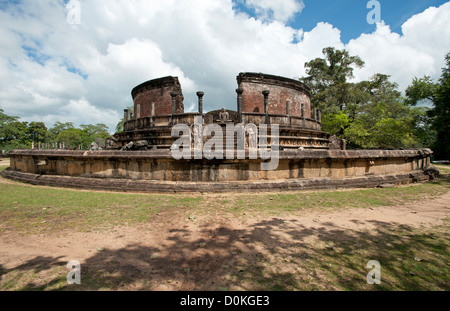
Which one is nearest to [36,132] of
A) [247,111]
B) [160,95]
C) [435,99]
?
[160,95]

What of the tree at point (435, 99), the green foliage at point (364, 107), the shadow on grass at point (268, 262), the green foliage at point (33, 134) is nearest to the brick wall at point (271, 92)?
the green foliage at point (364, 107)

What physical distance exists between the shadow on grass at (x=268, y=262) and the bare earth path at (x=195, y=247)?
0.01 m

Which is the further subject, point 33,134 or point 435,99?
point 33,134

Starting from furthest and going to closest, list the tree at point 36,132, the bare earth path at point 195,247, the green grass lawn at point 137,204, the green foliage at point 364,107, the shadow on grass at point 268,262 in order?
the tree at point 36,132
the green foliage at point 364,107
the green grass lawn at point 137,204
the bare earth path at point 195,247
the shadow on grass at point 268,262

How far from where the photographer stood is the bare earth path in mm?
1909

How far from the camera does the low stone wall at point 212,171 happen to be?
18.0 feet

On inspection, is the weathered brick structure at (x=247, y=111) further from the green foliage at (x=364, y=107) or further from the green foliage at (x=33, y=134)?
the green foliage at (x=33, y=134)

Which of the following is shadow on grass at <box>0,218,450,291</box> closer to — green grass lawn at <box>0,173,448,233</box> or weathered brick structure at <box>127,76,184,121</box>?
green grass lawn at <box>0,173,448,233</box>

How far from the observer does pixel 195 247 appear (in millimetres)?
2520

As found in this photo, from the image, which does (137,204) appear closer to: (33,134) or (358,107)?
(358,107)

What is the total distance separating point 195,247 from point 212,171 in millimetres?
3111

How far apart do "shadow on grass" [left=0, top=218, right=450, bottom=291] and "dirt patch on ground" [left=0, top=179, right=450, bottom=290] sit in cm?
1

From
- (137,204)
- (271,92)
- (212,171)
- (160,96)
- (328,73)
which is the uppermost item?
(328,73)
